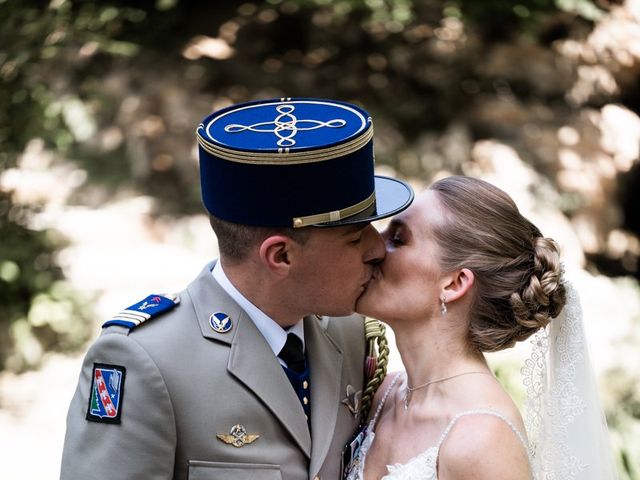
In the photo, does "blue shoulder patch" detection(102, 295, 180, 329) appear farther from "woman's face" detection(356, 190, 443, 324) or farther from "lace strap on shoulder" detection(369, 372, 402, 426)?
"lace strap on shoulder" detection(369, 372, 402, 426)

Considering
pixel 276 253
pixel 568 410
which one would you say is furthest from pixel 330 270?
pixel 568 410

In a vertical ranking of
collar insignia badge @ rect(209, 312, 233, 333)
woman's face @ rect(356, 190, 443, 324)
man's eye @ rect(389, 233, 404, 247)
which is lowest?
woman's face @ rect(356, 190, 443, 324)

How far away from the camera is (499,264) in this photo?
282cm

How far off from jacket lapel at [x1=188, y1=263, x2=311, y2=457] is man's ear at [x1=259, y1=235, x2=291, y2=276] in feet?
0.65

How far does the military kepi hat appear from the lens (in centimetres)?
247

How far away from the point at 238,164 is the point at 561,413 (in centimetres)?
146

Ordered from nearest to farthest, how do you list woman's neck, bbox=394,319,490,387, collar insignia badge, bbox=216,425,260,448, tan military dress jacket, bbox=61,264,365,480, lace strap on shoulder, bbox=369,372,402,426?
1. tan military dress jacket, bbox=61,264,365,480
2. collar insignia badge, bbox=216,425,260,448
3. woman's neck, bbox=394,319,490,387
4. lace strap on shoulder, bbox=369,372,402,426

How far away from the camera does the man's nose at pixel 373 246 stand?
108 inches

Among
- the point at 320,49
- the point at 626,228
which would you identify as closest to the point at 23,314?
the point at 320,49

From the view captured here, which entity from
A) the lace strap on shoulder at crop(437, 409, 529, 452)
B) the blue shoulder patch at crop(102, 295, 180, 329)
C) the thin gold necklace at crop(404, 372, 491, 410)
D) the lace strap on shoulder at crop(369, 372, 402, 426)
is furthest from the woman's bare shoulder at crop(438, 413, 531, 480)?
the blue shoulder patch at crop(102, 295, 180, 329)

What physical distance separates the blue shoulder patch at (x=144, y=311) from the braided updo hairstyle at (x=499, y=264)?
86 centimetres

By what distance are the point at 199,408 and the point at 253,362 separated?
0.21m

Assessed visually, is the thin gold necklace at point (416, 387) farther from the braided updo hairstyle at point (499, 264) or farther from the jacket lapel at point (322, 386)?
the jacket lapel at point (322, 386)

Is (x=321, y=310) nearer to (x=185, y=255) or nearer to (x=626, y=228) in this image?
(x=185, y=255)
